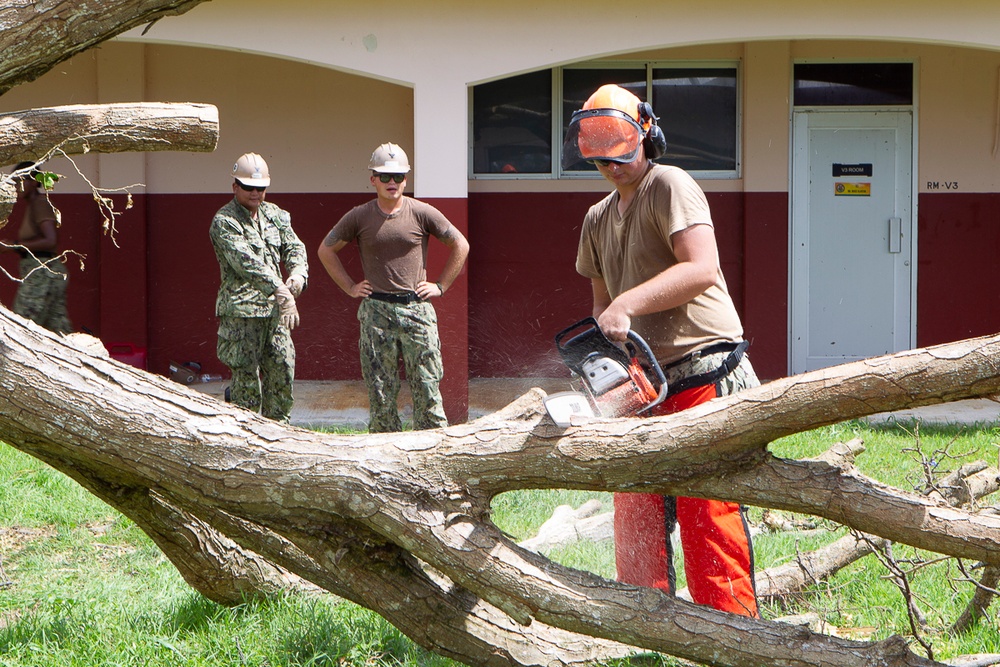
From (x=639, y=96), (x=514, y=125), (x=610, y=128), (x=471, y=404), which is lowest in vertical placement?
(x=471, y=404)

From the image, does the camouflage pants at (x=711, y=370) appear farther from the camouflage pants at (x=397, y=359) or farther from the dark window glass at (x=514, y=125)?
→ the dark window glass at (x=514, y=125)

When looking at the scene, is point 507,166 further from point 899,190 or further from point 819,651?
point 819,651

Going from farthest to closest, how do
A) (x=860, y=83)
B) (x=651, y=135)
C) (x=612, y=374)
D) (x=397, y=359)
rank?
1. (x=860, y=83)
2. (x=397, y=359)
3. (x=651, y=135)
4. (x=612, y=374)

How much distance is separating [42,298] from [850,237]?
719 centimetres

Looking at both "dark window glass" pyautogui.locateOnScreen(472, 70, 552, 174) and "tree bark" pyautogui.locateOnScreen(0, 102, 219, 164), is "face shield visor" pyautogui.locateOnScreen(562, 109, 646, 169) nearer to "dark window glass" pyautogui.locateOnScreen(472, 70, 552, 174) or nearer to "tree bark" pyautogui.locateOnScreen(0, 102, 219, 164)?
"tree bark" pyautogui.locateOnScreen(0, 102, 219, 164)

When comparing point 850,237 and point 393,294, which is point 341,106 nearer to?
point 393,294

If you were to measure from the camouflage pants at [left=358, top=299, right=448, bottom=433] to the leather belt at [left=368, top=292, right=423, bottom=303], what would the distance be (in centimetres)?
3

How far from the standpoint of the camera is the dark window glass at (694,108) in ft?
34.8

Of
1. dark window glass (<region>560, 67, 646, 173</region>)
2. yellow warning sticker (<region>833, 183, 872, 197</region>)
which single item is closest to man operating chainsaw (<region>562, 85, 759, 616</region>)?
dark window glass (<region>560, 67, 646, 173</region>)

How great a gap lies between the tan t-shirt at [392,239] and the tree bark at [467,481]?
380 cm

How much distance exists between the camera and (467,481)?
3.52 meters

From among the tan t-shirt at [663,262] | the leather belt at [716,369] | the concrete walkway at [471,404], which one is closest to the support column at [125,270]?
the concrete walkway at [471,404]

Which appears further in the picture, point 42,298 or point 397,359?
point 42,298

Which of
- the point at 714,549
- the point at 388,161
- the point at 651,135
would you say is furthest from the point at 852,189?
the point at 714,549
